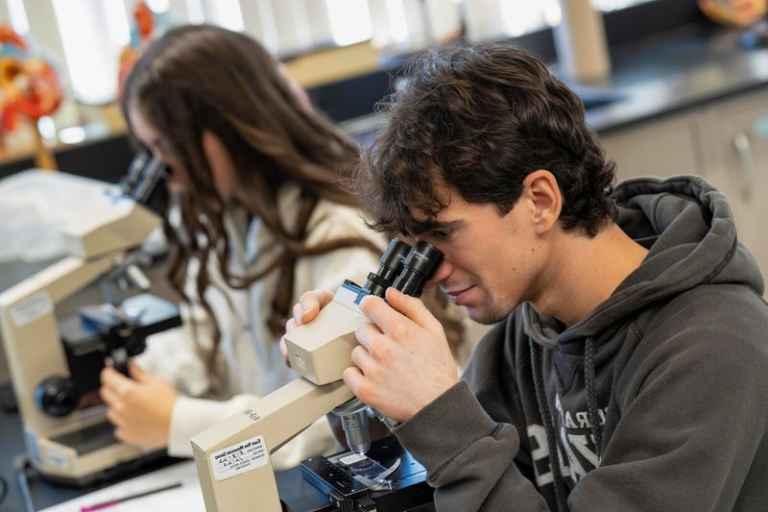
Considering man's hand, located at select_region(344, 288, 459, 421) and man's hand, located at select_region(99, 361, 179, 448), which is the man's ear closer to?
man's hand, located at select_region(344, 288, 459, 421)

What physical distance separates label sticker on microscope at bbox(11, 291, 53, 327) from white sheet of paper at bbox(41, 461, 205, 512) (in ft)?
1.17

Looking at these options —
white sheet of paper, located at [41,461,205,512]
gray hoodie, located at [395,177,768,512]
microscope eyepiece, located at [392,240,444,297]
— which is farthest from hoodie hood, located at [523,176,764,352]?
white sheet of paper, located at [41,461,205,512]

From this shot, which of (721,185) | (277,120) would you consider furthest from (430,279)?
(721,185)

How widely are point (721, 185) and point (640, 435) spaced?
2.13 meters

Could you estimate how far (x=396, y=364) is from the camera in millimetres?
1121

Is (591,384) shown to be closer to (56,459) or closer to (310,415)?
(310,415)

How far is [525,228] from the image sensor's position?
1250mm

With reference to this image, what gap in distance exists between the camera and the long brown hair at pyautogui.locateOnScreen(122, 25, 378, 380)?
202 centimetres

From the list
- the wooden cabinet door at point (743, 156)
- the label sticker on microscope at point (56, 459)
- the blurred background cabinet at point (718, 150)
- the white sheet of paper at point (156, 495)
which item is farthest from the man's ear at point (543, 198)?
the wooden cabinet door at point (743, 156)

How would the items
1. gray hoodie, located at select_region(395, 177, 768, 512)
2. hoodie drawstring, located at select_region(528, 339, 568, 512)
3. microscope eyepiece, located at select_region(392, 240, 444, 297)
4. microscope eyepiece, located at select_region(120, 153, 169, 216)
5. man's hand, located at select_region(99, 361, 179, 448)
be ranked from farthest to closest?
microscope eyepiece, located at select_region(120, 153, 169, 216) → man's hand, located at select_region(99, 361, 179, 448) → hoodie drawstring, located at select_region(528, 339, 568, 512) → microscope eyepiece, located at select_region(392, 240, 444, 297) → gray hoodie, located at select_region(395, 177, 768, 512)

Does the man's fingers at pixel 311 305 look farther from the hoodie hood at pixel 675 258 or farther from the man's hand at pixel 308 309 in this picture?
the hoodie hood at pixel 675 258

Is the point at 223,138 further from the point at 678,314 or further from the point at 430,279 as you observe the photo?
the point at 678,314

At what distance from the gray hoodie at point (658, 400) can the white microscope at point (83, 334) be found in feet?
2.86

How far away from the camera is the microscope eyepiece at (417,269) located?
1.19m
